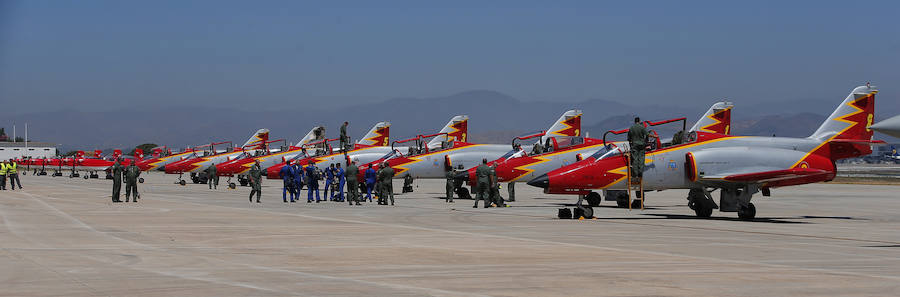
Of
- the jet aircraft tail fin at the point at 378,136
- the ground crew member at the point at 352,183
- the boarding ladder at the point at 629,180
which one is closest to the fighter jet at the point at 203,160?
the jet aircraft tail fin at the point at 378,136

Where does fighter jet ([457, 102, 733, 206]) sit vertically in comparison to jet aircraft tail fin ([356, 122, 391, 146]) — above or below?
below

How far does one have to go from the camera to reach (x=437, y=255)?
42.9 feet

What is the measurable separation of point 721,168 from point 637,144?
226 centimetres

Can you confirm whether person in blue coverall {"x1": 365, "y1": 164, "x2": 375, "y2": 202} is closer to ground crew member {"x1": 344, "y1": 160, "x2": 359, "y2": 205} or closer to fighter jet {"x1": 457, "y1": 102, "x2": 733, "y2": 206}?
ground crew member {"x1": 344, "y1": 160, "x2": 359, "y2": 205}

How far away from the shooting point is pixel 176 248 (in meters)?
13.8

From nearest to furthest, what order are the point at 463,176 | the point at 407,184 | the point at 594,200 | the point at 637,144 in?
the point at 637,144
the point at 594,200
the point at 463,176
the point at 407,184

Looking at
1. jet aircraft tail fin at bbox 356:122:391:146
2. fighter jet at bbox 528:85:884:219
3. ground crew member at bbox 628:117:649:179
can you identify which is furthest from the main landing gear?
jet aircraft tail fin at bbox 356:122:391:146

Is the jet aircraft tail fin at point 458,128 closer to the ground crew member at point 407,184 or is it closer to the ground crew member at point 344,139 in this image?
the ground crew member at point 344,139

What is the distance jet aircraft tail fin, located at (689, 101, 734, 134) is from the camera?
35.9 m

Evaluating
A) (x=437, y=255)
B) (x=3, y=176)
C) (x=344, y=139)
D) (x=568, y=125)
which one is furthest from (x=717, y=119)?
(x=3, y=176)

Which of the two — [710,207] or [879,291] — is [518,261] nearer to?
[879,291]

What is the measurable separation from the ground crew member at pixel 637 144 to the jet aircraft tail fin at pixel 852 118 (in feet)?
21.4

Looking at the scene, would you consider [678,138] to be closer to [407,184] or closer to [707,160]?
[707,160]

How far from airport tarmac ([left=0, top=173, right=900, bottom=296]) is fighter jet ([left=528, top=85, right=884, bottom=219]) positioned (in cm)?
98
